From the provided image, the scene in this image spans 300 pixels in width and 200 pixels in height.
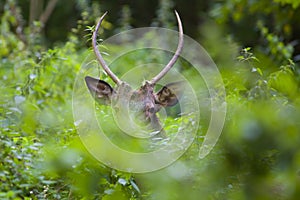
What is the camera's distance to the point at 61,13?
13.3 meters

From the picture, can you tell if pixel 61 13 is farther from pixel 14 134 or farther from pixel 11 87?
pixel 14 134

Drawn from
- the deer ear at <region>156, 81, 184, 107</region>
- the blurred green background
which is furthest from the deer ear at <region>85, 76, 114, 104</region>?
the deer ear at <region>156, 81, 184, 107</region>

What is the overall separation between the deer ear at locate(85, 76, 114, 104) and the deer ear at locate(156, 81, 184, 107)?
1.26ft

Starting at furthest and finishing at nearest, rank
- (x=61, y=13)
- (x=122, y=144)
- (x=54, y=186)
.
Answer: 1. (x=61, y=13)
2. (x=54, y=186)
3. (x=122, y=144)

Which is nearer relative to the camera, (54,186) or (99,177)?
(99,177)

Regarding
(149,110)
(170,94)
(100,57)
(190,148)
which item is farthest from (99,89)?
(190,148)

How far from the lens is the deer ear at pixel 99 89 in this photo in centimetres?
412

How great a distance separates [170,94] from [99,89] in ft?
1.76

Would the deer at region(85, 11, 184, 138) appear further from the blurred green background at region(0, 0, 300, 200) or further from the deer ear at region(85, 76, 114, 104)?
the blurred green background at region(0, 0, 300, 200)

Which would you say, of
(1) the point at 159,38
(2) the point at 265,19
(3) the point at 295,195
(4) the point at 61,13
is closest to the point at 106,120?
(3) the point at 295,195

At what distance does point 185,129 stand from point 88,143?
0.56m

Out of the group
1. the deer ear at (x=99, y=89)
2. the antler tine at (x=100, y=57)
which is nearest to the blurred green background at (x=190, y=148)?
the antler tine at (x=100, y=57)

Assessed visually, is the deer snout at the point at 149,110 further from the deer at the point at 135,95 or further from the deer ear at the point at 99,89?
the deer ear at the point at 99,89

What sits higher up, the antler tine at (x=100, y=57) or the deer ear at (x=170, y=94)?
the antler tine at (x=100, y=57)
